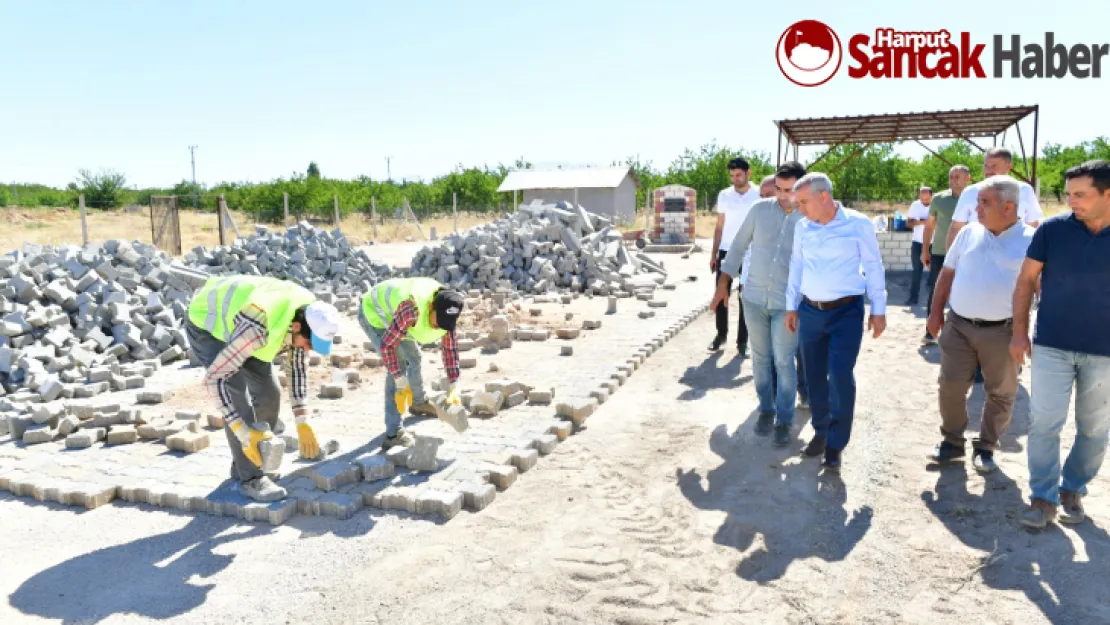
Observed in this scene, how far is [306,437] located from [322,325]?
1.01 m

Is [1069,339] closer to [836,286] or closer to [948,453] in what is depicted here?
[836,286]

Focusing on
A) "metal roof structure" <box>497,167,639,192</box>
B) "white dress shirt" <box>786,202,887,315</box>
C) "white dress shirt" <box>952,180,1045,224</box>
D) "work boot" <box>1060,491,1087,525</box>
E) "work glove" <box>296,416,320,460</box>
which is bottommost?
"work boot" <box>1060,491,1087,525</box>

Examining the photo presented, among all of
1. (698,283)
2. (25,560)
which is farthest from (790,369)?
(698,283)

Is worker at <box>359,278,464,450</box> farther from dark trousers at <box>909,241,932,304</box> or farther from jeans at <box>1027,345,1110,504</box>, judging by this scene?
dark trousers at <box>909,241,932,304</box>

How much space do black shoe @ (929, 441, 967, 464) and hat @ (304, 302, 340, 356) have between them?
3.96 m

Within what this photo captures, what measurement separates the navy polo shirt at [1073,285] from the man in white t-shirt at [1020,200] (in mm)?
1713

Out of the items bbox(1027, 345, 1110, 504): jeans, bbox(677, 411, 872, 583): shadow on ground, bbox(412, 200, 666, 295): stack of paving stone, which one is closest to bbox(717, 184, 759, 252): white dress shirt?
bbox(677, 411, 872, 583): shadow on ground

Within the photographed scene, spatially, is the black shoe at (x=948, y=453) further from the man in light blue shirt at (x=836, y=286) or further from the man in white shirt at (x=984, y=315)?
the man in light blue shirt at (x=836, y=286)

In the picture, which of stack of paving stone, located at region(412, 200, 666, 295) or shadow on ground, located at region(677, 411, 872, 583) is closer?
shadow on ground, located at region(677, 411, 872, 583)

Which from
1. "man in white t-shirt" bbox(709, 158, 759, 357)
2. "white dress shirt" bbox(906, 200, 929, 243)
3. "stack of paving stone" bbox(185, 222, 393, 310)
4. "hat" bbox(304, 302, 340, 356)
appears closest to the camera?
"hat" bbox(304, 302, 340, 356)

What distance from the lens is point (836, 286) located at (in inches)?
175

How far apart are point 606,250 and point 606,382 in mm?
9120

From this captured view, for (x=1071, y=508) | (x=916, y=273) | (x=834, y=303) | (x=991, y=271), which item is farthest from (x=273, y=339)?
(x=916, y=273)

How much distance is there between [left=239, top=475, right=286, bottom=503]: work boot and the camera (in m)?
4.43
